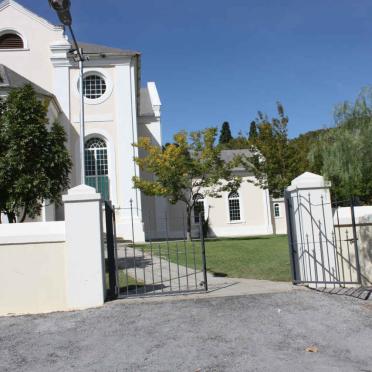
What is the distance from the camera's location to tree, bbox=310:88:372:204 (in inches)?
297

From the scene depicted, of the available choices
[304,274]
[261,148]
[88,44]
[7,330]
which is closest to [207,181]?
[261,148]

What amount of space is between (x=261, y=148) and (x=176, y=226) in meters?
8.40

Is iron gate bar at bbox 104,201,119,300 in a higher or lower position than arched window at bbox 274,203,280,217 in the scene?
lower

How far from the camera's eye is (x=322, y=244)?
8.21 metres

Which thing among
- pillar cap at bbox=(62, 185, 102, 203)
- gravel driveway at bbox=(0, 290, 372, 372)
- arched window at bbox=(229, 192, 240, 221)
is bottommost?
gravel driveway at bbox=(0, 290, 372, 372)

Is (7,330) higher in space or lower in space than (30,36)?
lower

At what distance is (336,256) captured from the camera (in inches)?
325

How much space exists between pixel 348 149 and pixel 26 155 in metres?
8.12

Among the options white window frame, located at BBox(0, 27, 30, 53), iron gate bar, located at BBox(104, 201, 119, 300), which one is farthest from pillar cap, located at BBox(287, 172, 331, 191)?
white window frame, located at BBox(0, 27, 30, 53)

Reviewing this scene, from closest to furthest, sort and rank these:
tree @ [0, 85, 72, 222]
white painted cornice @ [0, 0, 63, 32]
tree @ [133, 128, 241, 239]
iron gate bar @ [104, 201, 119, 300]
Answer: iron gate bar @ [104, 201, 119, 300], tree @ [0, 85, 72, 222], tree @ [133, 128, 241, 239], white painted cornice @ [0, 0, 63, 32]

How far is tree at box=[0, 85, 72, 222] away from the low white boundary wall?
4.12 metres

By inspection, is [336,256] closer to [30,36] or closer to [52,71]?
[52,71]

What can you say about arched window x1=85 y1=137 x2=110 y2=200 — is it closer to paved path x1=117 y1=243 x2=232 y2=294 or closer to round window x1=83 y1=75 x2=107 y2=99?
round window x1=83 y1=75 x2=107 y2=99

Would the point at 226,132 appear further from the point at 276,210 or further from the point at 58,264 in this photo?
the point at 58,264
